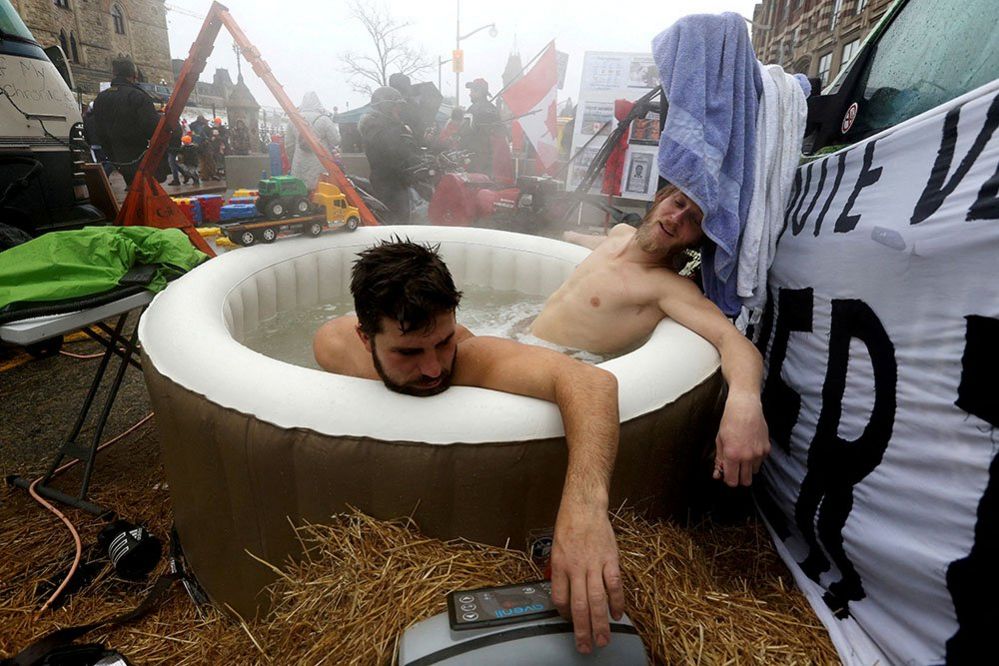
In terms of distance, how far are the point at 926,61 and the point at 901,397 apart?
1.15 m

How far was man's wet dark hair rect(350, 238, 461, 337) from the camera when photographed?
3.75 feet

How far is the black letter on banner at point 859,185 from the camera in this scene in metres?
1.20

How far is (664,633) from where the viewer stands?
0.88 m

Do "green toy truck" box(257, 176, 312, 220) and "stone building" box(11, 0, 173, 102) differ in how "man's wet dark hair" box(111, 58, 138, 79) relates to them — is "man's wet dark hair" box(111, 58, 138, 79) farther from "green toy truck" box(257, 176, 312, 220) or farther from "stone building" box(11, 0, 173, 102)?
"stone building" box(11, 0, 173, 102)

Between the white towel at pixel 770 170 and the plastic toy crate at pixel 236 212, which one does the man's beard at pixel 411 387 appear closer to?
the white towel at pixel 770 170

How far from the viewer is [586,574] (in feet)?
2.66

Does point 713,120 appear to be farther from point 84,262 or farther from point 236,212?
point 236,212

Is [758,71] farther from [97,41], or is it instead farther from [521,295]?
[97,41]

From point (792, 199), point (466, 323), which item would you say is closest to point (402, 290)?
point (792, 199)

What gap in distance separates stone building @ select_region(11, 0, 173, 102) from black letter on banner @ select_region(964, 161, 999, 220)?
2249 cm

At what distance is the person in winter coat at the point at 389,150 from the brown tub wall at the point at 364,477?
13.0 feet

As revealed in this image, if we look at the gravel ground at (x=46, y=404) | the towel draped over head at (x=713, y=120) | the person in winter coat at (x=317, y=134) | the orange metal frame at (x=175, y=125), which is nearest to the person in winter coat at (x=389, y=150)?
the person in winter coat at (x=317, y=134)

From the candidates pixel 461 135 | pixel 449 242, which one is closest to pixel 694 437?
pixel 449 242

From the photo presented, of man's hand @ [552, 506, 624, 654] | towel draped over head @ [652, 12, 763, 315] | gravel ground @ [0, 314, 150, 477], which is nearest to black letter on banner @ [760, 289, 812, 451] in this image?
towel draped over head @ [652, 12, 763, 315]
